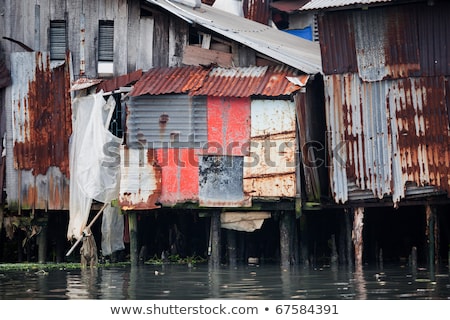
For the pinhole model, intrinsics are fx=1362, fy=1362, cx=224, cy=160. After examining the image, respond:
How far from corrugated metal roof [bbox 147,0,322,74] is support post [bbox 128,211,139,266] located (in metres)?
4.70

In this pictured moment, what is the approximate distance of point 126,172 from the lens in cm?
3125

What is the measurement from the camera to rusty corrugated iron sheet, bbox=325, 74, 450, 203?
29.5 m

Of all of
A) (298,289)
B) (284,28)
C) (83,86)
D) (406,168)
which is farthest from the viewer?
(284,28)

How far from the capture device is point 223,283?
26.4m

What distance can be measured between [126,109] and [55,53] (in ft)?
8.50

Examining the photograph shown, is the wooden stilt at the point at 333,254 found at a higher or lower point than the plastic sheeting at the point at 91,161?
lower

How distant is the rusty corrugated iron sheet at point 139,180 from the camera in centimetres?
3106

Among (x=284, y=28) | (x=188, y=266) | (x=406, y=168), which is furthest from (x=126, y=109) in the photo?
(x=284, y=28)

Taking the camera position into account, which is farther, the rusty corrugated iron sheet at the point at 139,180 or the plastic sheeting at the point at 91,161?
the plastic sheeting at the point at 91,161

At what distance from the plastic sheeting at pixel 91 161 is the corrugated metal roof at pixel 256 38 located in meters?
2.78

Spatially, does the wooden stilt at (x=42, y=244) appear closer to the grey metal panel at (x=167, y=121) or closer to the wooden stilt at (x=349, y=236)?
the grey metal panel at (x=167, y=121)

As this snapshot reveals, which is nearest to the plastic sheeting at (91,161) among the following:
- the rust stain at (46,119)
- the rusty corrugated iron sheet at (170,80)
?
the rust stain at (46,119)

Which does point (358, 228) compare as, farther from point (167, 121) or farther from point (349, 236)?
point (167, 121)

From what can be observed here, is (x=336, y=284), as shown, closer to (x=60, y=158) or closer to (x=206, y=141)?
(x=206, y=141)
